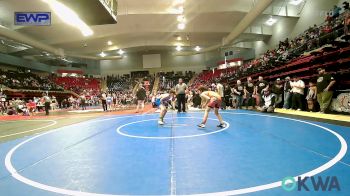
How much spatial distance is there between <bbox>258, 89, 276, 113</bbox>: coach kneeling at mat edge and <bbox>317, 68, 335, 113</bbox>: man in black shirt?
82.7 inches

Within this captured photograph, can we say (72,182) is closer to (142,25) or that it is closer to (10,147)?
(10,147)

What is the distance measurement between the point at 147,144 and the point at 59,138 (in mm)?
2824

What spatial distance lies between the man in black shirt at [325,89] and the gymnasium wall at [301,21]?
492 inches

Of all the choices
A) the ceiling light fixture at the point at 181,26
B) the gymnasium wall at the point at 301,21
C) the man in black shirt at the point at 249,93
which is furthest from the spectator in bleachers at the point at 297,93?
the ceiling light fixture at the point at 181,26

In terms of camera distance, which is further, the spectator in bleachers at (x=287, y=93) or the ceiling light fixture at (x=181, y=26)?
the ceiling light fixture at (x=181, y=26)

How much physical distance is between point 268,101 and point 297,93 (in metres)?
1.38

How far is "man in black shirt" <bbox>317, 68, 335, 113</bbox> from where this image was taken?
342 inches

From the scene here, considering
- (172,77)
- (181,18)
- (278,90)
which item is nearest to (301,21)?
(181,18)

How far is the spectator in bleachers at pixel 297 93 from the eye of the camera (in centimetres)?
1056

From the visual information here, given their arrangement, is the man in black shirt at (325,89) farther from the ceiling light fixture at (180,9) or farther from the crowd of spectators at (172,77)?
the crowd of spectators at (172,77)

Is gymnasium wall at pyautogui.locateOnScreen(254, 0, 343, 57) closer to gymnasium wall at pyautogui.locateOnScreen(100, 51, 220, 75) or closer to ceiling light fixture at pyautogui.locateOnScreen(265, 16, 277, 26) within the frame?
ceiling light fixture at pyautogui.locateOnScreen(265, 16, 277, 26)

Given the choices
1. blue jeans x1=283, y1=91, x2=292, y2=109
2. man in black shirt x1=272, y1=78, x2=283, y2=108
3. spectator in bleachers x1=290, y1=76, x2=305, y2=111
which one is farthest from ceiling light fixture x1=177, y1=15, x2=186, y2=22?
spectator in bleachers x1=290, y1=76, x2=305, y2=111

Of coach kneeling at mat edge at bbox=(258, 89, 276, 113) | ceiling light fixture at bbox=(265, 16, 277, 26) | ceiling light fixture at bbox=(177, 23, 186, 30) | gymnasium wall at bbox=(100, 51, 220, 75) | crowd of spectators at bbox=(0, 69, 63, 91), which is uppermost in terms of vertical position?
ceiling light fixture at bbox=(265, 16, 277, 26)

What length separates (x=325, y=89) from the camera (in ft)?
28.7
